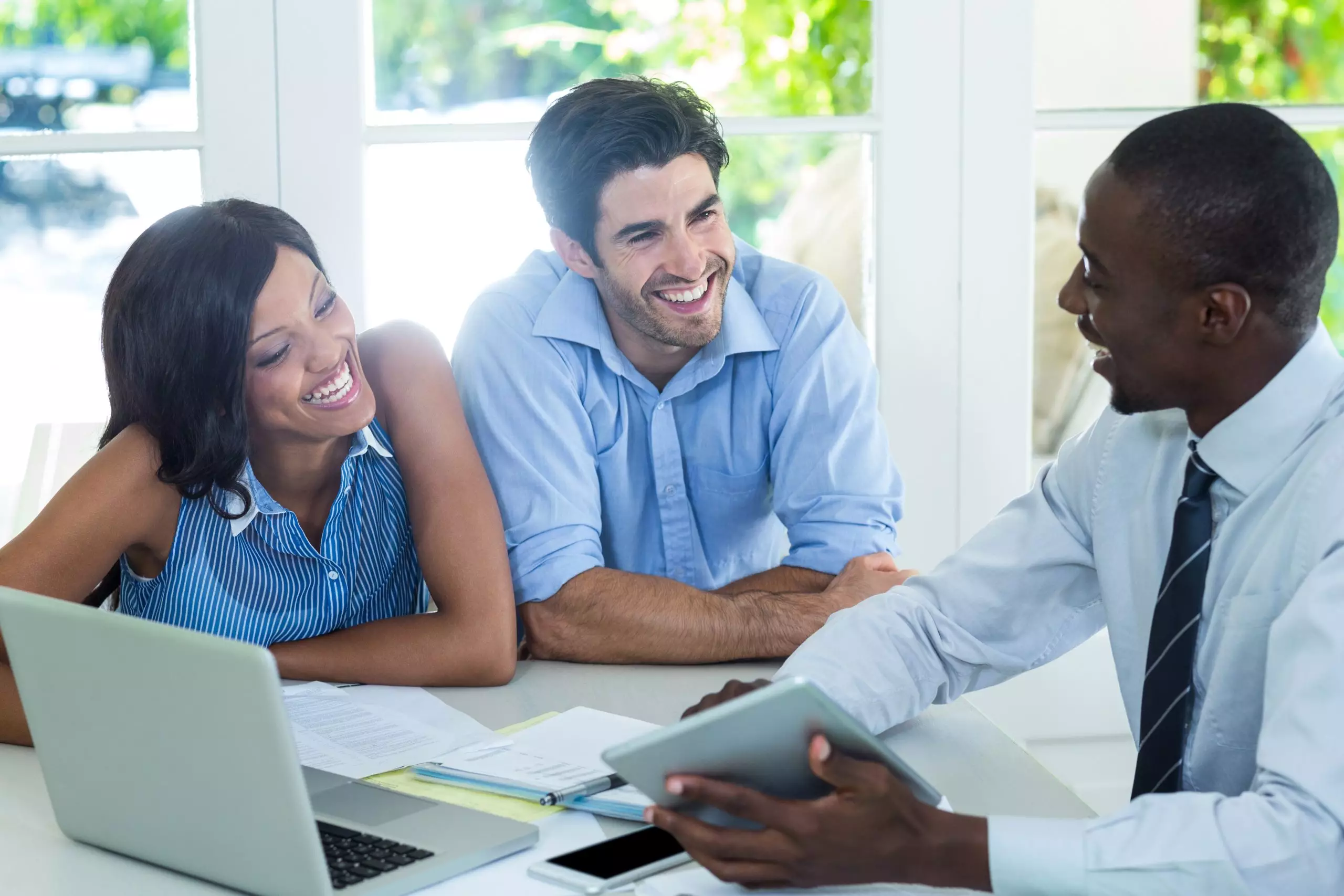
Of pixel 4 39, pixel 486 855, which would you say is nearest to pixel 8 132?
pixel 4 39

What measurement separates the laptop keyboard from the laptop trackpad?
32mm

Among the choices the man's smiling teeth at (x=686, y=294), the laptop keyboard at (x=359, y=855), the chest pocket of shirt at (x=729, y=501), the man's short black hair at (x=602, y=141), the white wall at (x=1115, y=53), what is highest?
the white wall at (x=1115, y=53)

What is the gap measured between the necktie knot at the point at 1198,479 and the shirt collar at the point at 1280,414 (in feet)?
0.09

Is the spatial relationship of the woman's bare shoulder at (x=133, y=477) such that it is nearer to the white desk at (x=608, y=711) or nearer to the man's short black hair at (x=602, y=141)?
the white desk at (x=608, y=711)

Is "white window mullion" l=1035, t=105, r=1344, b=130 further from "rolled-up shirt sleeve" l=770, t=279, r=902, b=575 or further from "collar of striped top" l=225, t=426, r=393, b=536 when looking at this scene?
"collar of striped top" l=225, t=426, r=393, b=536

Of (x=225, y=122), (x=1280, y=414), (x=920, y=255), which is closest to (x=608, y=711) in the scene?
(x=1280, y=414)

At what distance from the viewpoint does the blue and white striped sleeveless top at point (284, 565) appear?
1.60 meters

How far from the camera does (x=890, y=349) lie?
2.36 metres

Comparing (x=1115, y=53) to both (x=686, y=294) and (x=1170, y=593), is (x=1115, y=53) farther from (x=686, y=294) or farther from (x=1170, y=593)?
(x=1170, y=593)

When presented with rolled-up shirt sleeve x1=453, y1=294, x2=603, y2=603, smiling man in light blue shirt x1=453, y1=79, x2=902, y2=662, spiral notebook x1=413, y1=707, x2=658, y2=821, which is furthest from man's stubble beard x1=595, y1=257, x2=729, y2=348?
spiral notebook x1=413, y1=707, x2=658, y2=821

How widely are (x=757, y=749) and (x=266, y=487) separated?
3.38 ft

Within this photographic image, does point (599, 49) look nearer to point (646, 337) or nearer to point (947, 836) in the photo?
point (646, 337)

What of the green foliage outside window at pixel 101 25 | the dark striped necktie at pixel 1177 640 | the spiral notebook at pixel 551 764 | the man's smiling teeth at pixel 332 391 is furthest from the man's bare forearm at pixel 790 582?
the green foliage outside window at pixel 101 25

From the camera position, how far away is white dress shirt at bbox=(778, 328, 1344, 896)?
0.90 m
